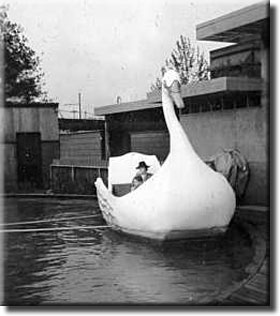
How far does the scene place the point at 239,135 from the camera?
7.26m

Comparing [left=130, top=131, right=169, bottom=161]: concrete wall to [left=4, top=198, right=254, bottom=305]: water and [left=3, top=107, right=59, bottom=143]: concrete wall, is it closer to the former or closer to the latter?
[left=4, top=198, right=254, bottom=305]: water

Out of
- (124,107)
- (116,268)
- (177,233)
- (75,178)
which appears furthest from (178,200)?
(75,178)

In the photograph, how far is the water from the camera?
3.41 metres

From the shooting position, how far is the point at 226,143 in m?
7.51

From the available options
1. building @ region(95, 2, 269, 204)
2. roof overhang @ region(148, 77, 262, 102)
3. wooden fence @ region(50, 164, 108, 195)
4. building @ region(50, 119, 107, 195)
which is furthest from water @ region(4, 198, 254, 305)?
building @ region(50, 119, 107, 195)

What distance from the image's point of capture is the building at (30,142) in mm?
11852

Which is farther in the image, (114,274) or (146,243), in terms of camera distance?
(146,243)

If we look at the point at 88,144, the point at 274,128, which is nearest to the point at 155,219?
the point at 274,128

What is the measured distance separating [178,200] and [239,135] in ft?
8.90

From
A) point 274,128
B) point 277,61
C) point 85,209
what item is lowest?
point 85,209

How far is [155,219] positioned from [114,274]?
2.91 ft

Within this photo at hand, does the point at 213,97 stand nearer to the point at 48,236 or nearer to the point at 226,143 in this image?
the point at 226,143

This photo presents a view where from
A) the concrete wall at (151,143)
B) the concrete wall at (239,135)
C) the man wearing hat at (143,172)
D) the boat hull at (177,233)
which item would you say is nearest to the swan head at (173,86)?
the man wearing hat at (143,172)

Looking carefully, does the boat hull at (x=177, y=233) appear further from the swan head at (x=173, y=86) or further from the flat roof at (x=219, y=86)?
the flat roof at (x=219, y=86)
